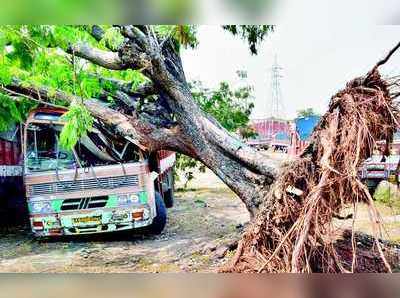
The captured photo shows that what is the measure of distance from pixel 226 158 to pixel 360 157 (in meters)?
1.13

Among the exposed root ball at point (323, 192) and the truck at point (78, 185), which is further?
the truck at point (78, 185)

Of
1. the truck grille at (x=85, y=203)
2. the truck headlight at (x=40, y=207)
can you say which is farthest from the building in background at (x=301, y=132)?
the truck headlight at (x=40, y=207)

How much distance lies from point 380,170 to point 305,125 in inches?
24.0

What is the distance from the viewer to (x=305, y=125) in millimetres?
3514

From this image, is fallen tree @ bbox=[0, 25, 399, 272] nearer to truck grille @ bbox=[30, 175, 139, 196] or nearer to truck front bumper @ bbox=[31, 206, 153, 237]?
truck grille @ bbox=[30, 175, 139, 196]

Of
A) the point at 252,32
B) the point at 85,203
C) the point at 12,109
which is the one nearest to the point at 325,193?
the point at 252,32

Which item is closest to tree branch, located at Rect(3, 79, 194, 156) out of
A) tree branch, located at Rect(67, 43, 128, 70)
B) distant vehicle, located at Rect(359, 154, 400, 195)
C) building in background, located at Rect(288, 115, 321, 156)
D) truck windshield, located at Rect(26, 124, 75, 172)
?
truck windshield, located at Rect(26, 124, 75, 172)

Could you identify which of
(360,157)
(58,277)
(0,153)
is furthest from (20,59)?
(360,157)

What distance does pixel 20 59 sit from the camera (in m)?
3.77

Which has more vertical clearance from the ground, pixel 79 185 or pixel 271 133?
pixel 271 133

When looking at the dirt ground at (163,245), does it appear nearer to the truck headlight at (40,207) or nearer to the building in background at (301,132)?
the truck headlight at (40,207)

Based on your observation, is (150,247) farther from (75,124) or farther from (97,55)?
(97,55)

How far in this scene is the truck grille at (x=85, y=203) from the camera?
155 inches

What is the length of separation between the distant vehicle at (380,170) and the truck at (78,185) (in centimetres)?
169
